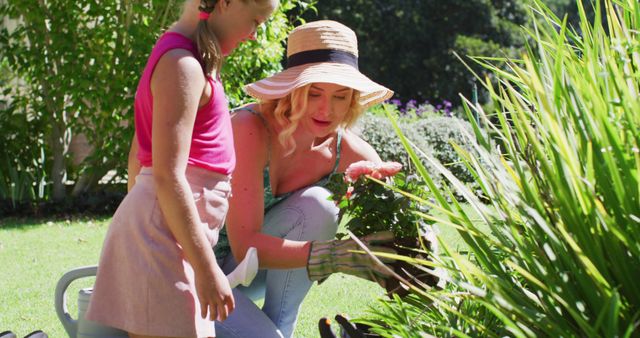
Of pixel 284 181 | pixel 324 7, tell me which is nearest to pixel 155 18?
pixel 284 181

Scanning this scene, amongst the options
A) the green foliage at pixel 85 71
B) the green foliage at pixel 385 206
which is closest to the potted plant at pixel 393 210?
the green foliage at pixel 385 206

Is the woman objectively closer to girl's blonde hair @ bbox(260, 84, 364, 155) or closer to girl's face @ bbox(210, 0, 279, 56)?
girl's blonde hair @ bbox(260, 84, 364, 155)

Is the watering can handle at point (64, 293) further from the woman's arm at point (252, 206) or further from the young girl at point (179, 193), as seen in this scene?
the woman's arm at point (252, 206)

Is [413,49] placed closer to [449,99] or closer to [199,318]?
[449,99]

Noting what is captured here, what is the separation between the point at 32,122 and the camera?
330 inches

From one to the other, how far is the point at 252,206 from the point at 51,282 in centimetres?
265

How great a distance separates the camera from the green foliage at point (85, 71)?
25.4 ft

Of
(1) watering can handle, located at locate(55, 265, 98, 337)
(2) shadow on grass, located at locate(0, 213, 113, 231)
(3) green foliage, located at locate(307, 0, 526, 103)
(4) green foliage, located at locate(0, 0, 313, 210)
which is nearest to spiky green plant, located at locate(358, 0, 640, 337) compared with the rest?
(1) watering can handle, located at locate(55, 265, 98, 337)

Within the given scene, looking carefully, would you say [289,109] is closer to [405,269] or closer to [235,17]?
[235,17]

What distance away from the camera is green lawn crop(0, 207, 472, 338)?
4.03 meters

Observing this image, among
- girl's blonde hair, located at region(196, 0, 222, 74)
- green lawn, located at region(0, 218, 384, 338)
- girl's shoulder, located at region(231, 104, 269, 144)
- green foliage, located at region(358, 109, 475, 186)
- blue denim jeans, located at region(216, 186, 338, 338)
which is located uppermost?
girl's blonde hair, located at region(196, 0, 222, 74)

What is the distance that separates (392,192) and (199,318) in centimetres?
62

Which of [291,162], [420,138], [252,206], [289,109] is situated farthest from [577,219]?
[420,138]

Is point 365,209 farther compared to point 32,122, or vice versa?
point 32,122
